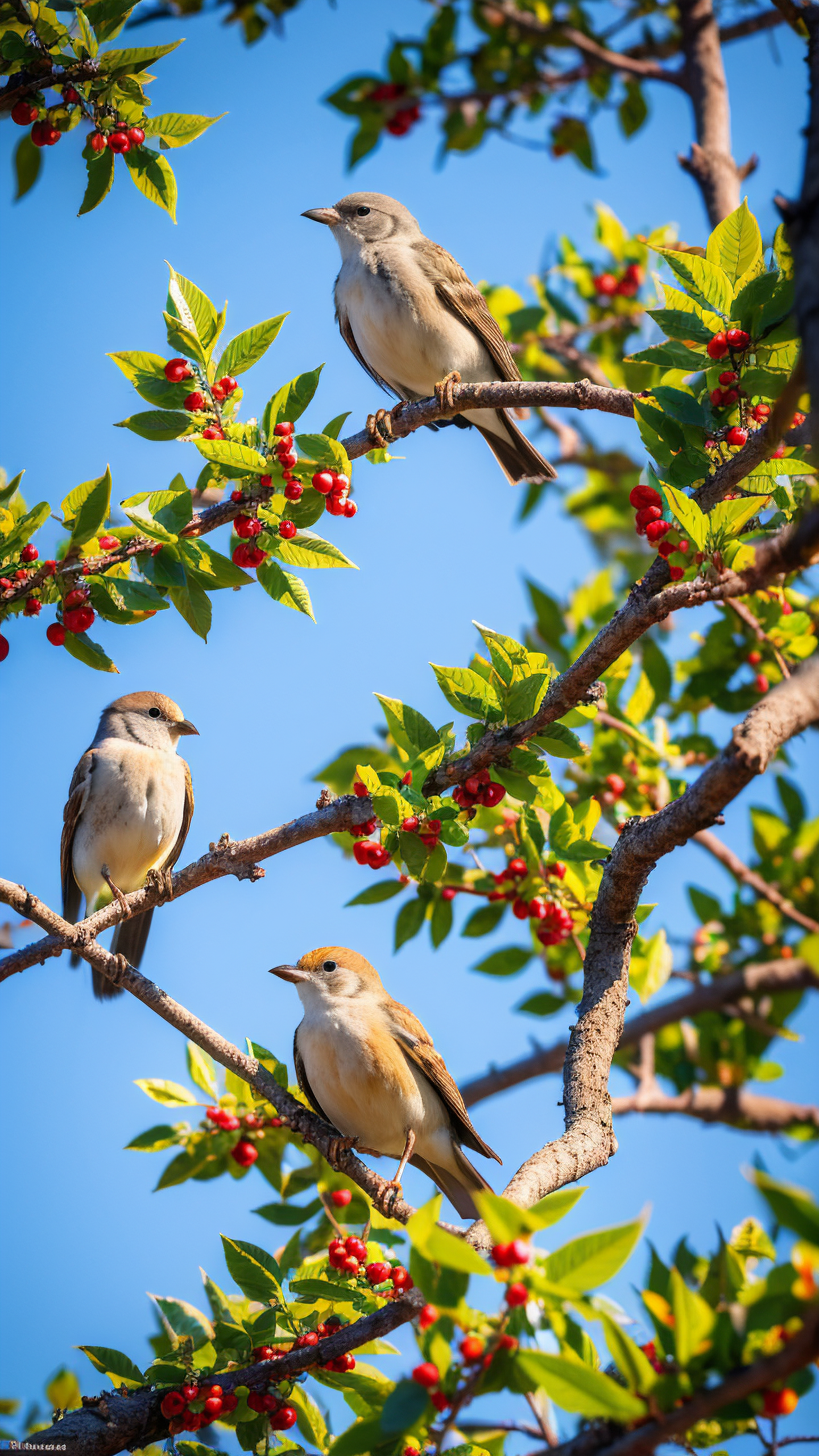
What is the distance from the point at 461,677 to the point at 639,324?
18.5 ft

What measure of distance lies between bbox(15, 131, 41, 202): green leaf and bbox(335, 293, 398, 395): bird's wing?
2274mm

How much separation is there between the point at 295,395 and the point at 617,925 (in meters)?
2.17

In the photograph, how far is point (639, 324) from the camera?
8281 mm

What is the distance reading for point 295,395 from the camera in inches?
141

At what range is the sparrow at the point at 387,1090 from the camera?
4551 millimetres

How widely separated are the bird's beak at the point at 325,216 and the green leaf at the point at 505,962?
16.2 feet

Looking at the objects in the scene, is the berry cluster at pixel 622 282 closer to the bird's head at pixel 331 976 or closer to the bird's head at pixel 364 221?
the bird's head at pixel 364 221

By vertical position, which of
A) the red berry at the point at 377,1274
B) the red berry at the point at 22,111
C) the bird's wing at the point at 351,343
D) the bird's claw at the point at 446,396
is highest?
the bird's wing at the point at 351,343

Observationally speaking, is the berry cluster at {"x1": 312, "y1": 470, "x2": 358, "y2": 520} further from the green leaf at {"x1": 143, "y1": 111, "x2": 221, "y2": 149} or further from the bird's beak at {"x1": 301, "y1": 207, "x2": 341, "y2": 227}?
the bird's beak at {"x1": 301, "y1": 207, "x2": 341, "y2": 227}

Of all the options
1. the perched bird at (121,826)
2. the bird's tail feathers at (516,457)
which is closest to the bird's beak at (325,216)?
the bird's tail feathers at (516,457)

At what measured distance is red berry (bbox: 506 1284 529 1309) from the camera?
7.28 ft

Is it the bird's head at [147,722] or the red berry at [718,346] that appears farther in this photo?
the bird's head at [147,722]

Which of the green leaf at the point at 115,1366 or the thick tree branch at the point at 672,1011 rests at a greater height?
the thick tree branch at the point at 672,1011

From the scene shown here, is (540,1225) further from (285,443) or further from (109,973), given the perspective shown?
(285,443)
